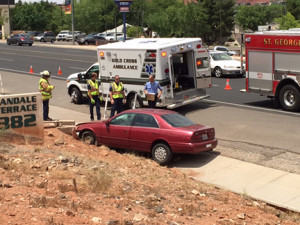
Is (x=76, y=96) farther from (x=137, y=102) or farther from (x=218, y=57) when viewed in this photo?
(x=218, y=57)

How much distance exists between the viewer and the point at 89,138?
1612cm

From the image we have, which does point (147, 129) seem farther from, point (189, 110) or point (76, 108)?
point (76, 108)

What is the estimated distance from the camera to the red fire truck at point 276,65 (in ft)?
66.2

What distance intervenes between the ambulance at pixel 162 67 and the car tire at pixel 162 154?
5.37 m

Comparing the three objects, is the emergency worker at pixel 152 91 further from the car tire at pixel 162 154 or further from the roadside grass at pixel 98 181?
the roadside grass at pixel 98 181

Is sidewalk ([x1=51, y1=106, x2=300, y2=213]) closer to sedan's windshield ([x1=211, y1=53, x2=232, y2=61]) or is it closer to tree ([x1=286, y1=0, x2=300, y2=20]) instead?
sedan's windshield ([x1=211, y1=53, x2=232, y2=61])

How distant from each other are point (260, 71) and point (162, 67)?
14.5ft

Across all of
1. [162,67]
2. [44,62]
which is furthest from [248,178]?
[44,62]

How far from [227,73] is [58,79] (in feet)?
32.0

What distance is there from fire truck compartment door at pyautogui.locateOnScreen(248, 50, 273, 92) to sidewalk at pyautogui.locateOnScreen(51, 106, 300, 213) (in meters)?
7.18

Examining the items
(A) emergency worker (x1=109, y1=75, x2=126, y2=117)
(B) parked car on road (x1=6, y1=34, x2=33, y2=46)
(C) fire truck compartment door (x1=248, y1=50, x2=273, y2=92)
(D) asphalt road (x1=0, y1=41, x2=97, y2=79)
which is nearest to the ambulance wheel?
(C) fire truck compartment door (x1=248, y1=50, x2=273, y2=92)

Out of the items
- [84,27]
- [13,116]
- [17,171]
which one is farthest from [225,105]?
[84,27]

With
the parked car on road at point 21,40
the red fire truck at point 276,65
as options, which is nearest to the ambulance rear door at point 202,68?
the red fire truck at point 276,65

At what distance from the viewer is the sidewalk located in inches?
468
